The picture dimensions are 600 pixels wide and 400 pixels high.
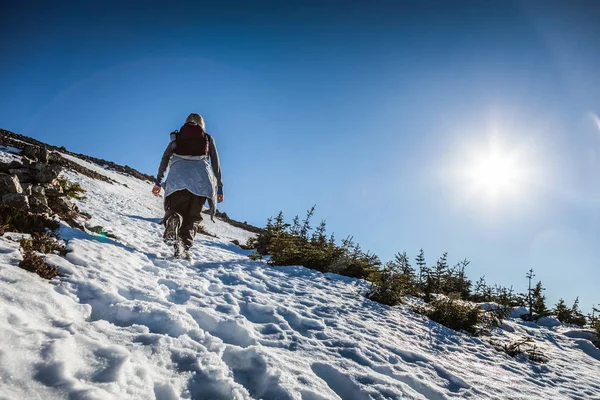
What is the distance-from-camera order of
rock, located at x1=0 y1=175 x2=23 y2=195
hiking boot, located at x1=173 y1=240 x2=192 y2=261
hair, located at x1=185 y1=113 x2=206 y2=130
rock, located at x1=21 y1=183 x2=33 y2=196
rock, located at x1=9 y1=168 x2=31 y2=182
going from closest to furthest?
rock, located at x1=0 y1=175 x2=23 y2=195, rock, located at x1=21 y1=183 x2=33 y2=196, rock, located at x1=9 y1=168 x2=31 y2=182, hiking boot, located at x1=173 y1=240 x2=192 y2=261, hair, located at x1=185 y1=113 x2=206 y2=130

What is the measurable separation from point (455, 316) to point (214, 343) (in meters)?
4.88

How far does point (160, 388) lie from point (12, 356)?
0.82 m

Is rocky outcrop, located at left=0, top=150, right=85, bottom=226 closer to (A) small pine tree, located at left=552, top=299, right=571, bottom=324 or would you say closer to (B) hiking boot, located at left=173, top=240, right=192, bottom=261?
(B) hiking boot, located at left=173, top=240, right=192, bottom=261

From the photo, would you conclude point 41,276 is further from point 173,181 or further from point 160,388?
point 173,181

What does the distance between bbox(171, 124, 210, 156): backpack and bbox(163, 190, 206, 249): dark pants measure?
0.80 metres

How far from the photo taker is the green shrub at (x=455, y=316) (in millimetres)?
5594

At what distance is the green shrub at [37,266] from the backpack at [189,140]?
3335mm

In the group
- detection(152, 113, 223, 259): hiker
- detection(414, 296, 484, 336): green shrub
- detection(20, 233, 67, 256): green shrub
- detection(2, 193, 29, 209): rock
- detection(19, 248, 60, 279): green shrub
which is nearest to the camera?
detection(19, 248, 60, 279): green shrub

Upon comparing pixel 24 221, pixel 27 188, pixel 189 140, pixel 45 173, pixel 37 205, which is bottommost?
pixel 24 221

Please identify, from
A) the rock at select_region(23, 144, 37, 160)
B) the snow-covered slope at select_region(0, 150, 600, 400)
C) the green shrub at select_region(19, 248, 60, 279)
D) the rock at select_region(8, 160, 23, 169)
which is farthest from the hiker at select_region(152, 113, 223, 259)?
the green shrub at select_region(19, 248, 60, 279)

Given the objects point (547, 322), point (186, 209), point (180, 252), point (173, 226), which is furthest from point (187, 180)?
point (547, 322)

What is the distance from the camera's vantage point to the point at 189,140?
19.2 ft

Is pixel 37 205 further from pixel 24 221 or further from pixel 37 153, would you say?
pixel 37 153

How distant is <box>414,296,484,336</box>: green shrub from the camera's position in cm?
559
